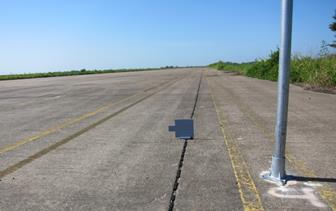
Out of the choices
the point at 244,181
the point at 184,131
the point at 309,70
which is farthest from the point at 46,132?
the point at 309,70

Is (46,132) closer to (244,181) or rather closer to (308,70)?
(244,181)

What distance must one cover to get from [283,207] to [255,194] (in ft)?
1.54

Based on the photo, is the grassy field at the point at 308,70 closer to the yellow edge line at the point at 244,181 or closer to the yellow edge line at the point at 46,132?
the yellow edge line at the point at 46,132

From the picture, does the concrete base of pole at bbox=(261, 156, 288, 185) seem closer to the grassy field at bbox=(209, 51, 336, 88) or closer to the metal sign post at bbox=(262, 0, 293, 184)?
the metal sign post at bbox=(262, 0, 293, 184)

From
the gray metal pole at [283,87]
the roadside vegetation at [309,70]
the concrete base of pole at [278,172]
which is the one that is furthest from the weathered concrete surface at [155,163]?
the roadside vegetation at [309,70]

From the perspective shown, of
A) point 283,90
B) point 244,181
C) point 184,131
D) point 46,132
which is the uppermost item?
point 283,90

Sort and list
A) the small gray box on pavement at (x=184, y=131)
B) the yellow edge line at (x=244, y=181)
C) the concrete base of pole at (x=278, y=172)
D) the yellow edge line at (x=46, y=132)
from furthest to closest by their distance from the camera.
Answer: the small gray box on pavement at (x=184, y=131) < the yellow edge line at (x=46, y=132) < the concrete base of pole at (x=278, y=172) < the yellow edge line at (x=244, y=181)

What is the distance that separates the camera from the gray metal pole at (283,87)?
5.00 metres

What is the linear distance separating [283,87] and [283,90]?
1.4 inches

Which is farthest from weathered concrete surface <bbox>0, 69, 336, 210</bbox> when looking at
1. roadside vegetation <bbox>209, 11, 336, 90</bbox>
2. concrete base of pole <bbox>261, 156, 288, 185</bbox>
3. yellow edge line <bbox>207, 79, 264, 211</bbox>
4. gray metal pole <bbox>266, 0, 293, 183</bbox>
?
roadside vegetation <bbox>209, 11, 336, 90</bbox>

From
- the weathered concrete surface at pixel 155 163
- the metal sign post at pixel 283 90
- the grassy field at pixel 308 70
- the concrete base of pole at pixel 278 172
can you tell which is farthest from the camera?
the grassy field at pixel 308 70

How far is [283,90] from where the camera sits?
17.0ft

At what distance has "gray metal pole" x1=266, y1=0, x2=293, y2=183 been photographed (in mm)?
5004

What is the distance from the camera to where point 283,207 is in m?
4.53
